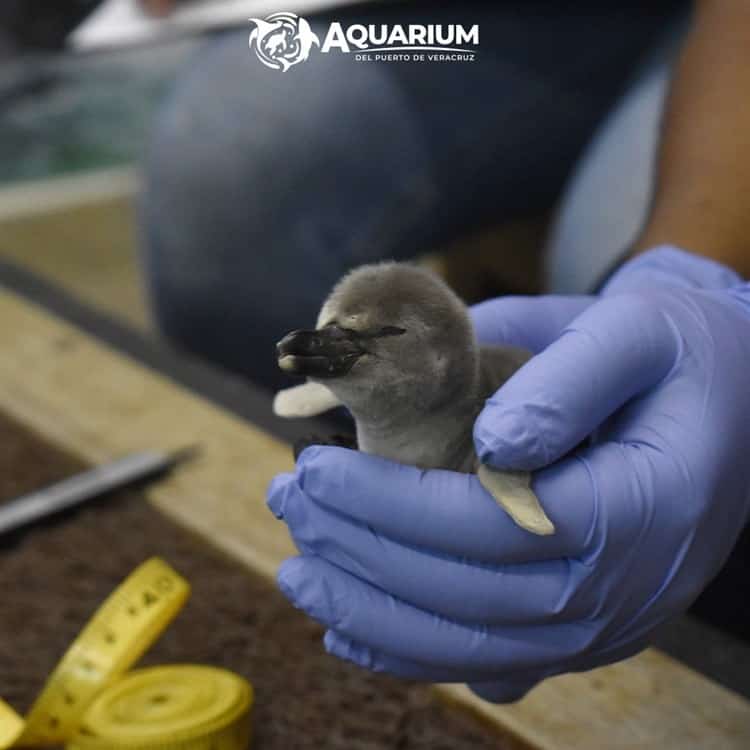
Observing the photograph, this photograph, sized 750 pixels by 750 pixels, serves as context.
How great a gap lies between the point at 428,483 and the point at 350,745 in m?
0.20

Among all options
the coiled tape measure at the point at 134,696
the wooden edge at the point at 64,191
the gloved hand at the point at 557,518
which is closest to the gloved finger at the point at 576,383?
the gloved hand at the point at 557,518

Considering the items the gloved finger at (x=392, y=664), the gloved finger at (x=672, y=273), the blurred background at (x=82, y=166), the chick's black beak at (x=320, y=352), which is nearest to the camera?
the chick's black beak at (x=320, y=352)

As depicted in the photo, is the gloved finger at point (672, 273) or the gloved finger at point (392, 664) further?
the gloved finger at point (672, 273)

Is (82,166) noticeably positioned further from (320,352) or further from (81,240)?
(320,352)

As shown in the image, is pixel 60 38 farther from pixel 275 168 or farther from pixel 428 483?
pixel 428 483

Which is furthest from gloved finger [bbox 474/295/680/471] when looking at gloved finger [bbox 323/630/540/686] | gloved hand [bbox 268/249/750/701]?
gloved finger [bbox 323/630/540/686]

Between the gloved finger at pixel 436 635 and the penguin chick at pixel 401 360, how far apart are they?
81 mm

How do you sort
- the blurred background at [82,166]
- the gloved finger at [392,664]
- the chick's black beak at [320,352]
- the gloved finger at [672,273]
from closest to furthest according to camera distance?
the chick's black beak at [320,352]
the gloved finger at [392,664]
the gloved finger at [672,273]
the blurred background at [82,166]

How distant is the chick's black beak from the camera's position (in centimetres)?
42

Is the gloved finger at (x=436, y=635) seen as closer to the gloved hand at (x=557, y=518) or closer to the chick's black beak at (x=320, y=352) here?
the gloved hand at (x=557, y=518)

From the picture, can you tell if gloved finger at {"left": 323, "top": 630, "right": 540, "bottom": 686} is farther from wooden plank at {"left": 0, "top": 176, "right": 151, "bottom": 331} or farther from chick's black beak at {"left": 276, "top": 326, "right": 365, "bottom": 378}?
wooden plank at {"left": 0, "top": 176, "right": 151, "bottom": 331}

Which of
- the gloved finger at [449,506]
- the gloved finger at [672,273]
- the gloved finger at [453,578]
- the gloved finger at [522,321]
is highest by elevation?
the gloved finger at [672,273]

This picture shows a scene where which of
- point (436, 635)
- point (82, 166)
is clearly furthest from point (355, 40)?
point (82, 166)

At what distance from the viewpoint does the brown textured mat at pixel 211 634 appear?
622 mm
